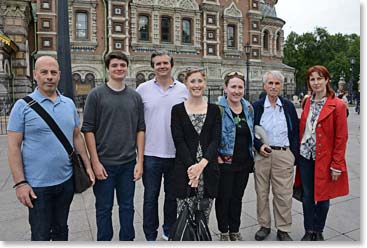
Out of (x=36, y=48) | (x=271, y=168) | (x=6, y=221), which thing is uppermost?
(x=36, y=48)

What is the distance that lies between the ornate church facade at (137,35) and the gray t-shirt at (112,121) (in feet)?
58.2

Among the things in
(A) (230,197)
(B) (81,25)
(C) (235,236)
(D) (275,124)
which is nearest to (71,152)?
(A) (230,197)

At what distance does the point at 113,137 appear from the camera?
3.38m

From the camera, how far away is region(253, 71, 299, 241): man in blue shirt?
378 centimetres

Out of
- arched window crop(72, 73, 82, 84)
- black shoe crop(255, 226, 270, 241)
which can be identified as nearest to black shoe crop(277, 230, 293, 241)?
black shoe crop(255, 226, 270, 241)

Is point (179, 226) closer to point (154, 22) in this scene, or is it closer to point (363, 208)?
point (363, 208)

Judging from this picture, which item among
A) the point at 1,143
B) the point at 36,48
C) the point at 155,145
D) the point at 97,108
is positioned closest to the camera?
the point at 97,108

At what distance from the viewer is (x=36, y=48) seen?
23891 millimetres

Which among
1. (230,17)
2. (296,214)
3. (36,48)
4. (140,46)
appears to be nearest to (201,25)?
(230,17)

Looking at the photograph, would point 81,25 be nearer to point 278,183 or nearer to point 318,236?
point 278,183

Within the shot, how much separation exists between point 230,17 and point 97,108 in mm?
28171

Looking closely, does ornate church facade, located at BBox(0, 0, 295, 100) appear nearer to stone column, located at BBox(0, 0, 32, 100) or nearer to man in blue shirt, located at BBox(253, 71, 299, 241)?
stone column, located at BBox(0, 0, 32, 100)

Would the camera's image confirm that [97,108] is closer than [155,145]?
Yes

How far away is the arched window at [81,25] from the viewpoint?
24.5 metres
